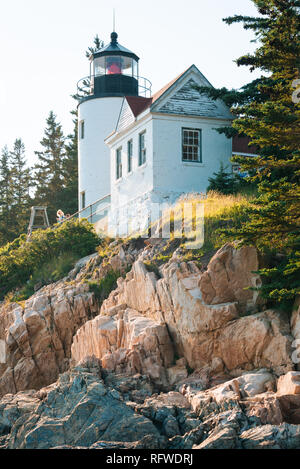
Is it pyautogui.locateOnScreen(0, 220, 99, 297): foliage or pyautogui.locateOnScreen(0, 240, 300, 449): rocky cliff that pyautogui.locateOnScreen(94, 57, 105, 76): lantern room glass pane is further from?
pyautogui.locateOnScreen(0, 240, 300, 449): rocky cliff

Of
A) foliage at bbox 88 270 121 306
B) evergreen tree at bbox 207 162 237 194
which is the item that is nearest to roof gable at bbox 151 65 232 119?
evergreen tree at bbox 207 162 237 194

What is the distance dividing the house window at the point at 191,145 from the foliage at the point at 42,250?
4634 millimetres

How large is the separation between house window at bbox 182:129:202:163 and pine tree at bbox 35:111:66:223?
20826 mm

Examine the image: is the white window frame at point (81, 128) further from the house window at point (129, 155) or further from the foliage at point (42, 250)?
the foliage at point (42, 250)

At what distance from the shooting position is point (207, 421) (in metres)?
13.6

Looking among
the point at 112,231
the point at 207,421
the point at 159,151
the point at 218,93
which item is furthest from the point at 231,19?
the point at 207,421

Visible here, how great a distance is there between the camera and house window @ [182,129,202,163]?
88.9 ft

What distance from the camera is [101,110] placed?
34.7m

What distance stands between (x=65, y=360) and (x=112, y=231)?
6.55 meters

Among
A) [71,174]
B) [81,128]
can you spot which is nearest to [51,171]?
[71,174]

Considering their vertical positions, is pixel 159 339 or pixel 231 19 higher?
pixel 231 19

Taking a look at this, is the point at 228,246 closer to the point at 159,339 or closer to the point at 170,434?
the point at 159,339

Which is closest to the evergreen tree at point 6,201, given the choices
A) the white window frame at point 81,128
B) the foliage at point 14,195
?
the foliage at point 14,195

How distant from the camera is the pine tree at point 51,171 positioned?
4835 centimetres
